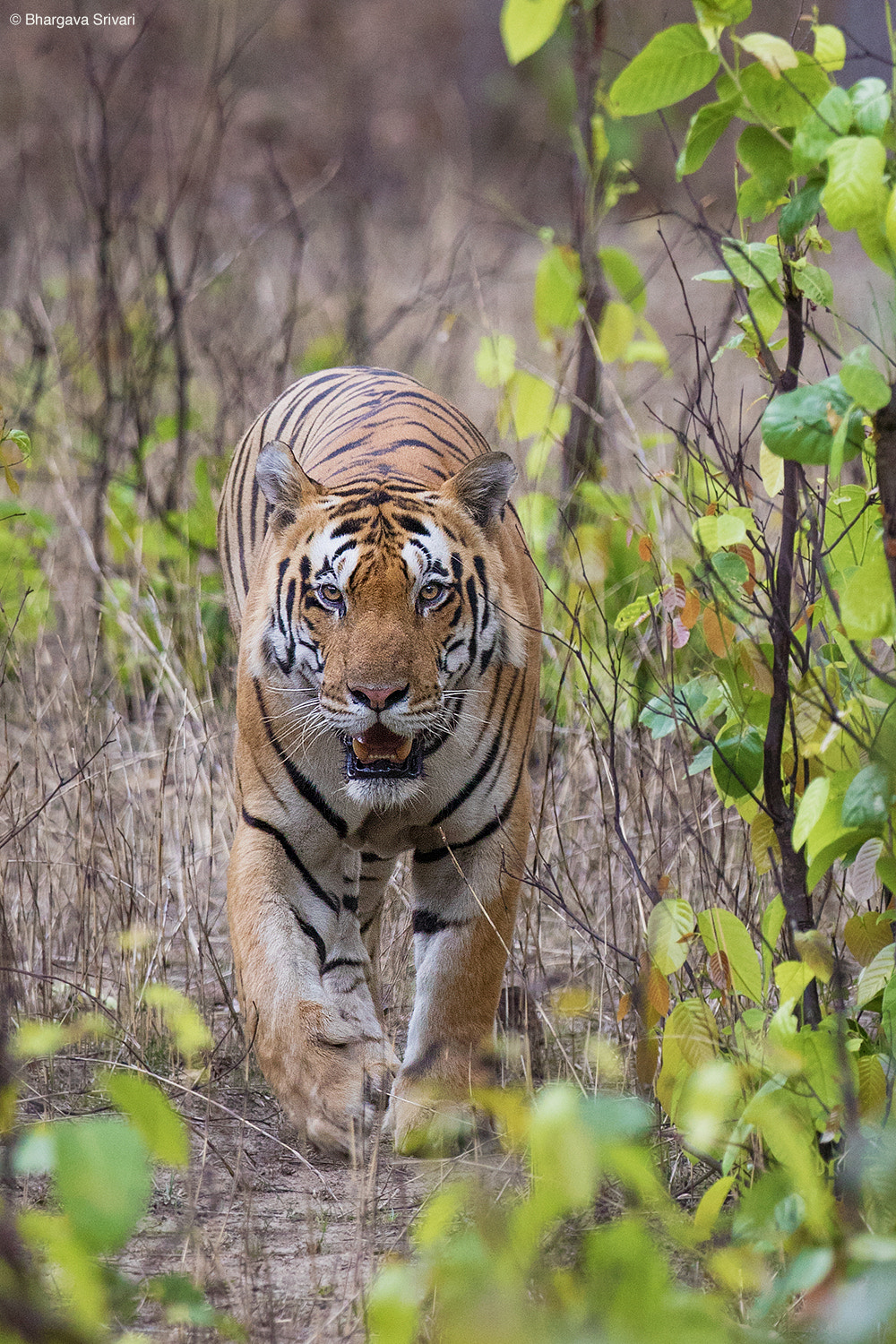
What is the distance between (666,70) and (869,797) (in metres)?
0.91

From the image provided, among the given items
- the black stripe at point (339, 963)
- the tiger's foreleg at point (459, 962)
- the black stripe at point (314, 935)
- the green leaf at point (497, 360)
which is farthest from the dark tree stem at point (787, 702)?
the green leaf at point (497, 360)

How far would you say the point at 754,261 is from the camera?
1.95 metres

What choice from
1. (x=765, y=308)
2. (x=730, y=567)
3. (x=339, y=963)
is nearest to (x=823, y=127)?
(x=765, y=308)

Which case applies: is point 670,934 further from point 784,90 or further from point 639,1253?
point 784,90

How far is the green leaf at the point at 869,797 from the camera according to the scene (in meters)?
1.72

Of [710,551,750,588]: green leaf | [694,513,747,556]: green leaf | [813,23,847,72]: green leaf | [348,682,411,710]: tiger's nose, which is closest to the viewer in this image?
[813,23,847,72]: green leaf

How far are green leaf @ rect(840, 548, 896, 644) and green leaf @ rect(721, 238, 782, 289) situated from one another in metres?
0.50

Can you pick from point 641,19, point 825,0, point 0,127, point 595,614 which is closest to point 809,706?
point 595,614

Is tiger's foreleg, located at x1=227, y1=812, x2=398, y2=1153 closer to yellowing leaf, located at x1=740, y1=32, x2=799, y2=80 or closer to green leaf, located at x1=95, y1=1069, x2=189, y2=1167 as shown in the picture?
green leaf, located at x1=95, y1=1069, x2=189, y2=1167

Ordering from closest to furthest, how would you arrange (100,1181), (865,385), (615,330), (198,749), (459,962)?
(100,1181), (865,385), (459,962), (198,749), (615,330)

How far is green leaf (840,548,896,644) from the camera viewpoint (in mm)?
1640

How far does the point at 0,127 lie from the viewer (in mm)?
12406

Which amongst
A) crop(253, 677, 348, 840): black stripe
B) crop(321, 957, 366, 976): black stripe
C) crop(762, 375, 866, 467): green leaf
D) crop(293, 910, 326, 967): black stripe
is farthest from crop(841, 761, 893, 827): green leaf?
crop(321, 957, 366, 976): black stripe

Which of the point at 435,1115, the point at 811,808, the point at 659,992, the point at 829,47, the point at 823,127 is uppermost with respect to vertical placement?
the point at 829,47
